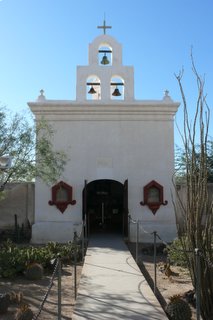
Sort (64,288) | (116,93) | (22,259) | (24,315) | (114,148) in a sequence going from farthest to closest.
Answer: (116,93), (114,148), (22,259), (64,288), (24,315)

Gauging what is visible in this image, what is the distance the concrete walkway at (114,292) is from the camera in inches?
262

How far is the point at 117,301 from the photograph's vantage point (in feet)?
24.2

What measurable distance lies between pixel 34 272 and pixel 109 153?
23.6 ft

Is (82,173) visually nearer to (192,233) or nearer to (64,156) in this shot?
(64,156)

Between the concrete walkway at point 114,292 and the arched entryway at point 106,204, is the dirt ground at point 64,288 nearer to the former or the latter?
the concrete walkway at point 114,292

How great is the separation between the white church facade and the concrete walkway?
4.05 m

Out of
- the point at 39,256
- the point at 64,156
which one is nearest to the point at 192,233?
the point at 39,256

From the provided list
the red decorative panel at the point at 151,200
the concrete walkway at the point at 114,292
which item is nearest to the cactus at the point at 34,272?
the concrete walkway at the point at 114,292

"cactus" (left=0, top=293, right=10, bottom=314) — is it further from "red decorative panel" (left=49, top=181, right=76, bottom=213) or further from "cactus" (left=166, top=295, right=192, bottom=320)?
"red decorative panel" (left=49, top=181, right=76, bottom=213)

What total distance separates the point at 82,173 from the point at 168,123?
3828 mm

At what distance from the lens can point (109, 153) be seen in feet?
52.8

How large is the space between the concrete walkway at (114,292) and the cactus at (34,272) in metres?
1.04

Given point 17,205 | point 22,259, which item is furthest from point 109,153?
point 22,259

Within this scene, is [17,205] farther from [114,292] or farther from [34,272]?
[114,292]
